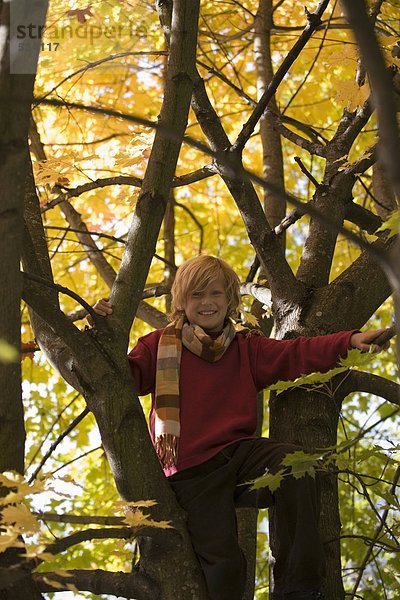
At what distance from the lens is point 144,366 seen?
2.66 meters

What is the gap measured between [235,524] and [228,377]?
601 millimetres

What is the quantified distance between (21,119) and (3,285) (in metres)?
Result: 0.33

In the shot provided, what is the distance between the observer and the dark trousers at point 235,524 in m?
2.15

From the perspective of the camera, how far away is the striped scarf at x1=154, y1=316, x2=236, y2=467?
248 cm

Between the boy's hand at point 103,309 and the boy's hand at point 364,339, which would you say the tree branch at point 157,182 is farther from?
the boy's hand at point 364,339

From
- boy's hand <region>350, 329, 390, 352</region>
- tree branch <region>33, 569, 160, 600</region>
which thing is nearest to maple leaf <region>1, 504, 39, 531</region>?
tree branch <region>33, 569, 160, 600</region>

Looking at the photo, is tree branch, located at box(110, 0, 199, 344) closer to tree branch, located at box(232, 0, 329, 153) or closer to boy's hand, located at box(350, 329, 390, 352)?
tree branch, located at box(232, 0, 329, 153)

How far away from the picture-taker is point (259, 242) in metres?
2.94

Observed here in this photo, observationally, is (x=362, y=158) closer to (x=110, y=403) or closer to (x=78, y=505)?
(x=110, y=403)

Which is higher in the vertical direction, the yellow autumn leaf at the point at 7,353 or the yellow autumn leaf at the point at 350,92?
the yellow autumn leaf at the point at 350,92

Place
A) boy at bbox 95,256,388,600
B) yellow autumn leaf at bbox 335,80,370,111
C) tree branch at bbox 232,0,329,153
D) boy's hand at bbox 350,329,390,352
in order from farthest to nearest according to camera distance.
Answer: yellow autumn leaf at bbox 335,80,370,111
tree branch at bbox 232,0,329,153
boy's hand at bbox 350,329,390,352
boy at bbox 95,256,388,600

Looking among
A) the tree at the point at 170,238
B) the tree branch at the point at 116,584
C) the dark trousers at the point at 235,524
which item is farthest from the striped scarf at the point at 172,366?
the tree branch at the point at 116,584

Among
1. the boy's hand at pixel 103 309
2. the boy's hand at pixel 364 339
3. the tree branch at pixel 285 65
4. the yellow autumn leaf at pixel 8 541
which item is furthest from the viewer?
the tree branch at pixel 285 65

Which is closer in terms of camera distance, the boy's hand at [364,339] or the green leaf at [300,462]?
the green leaf at [300,462]
